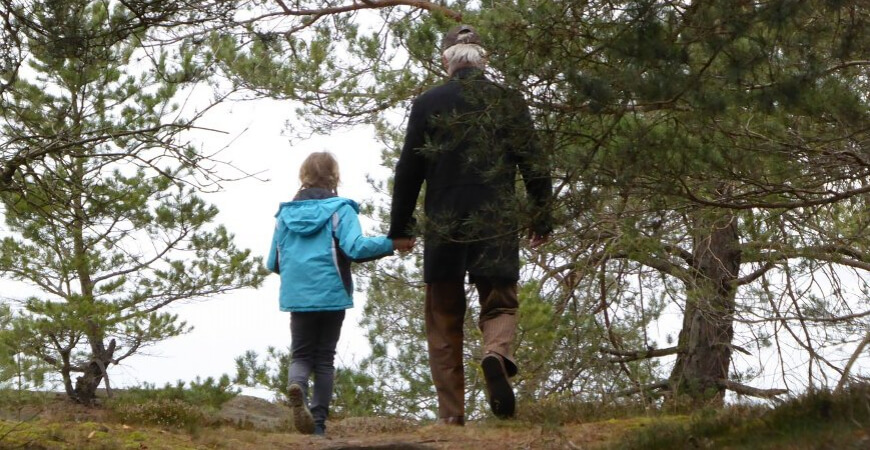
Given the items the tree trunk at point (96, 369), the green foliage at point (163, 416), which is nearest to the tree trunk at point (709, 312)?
the green foliage at point (163, 416)

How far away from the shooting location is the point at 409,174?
6.07m

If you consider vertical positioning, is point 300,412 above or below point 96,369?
below

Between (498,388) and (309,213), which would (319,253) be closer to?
(309,213)

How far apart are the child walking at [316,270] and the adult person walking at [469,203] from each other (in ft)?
2.16

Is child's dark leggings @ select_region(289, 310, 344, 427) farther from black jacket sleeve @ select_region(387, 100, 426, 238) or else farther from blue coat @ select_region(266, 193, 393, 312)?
black jacket sleeve @ select_region(387, 100, 426, 238)

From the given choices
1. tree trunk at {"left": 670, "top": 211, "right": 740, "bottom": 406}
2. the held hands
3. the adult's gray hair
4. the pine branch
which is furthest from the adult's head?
the pine branch

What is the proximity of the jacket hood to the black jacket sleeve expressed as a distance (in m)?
0.76

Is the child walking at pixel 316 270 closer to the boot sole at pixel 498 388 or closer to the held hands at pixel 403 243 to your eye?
the held hands at pixel 403 243

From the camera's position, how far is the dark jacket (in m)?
5.36

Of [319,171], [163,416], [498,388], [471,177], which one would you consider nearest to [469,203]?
[471,177]

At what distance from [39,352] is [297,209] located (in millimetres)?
9377

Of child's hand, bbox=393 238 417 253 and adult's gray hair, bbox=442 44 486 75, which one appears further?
child's hand, bbox=393 238 417 253

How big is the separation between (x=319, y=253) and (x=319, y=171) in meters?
0.55

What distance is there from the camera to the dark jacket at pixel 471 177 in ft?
17.6
